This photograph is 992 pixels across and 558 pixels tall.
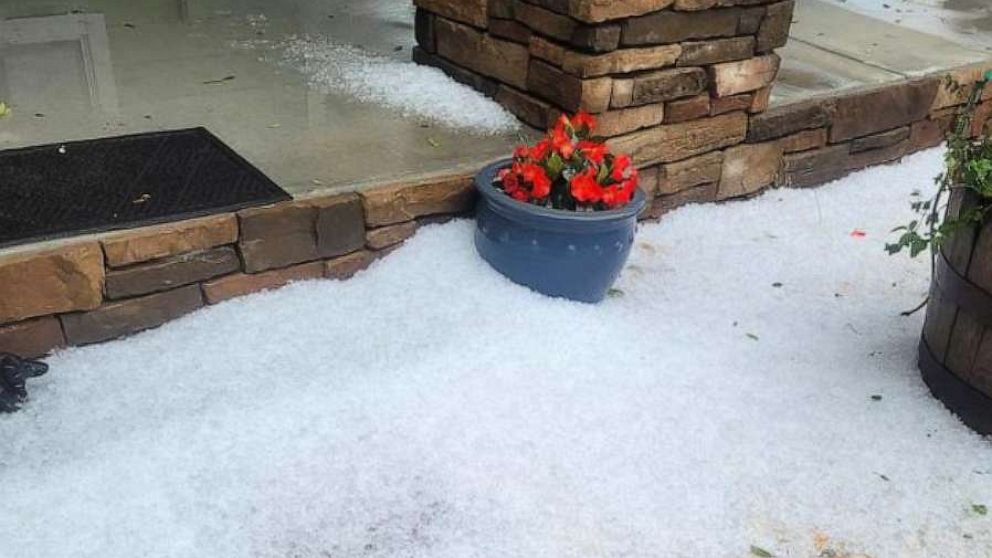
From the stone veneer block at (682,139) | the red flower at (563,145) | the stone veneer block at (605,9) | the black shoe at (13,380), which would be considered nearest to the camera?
the black shoe at (13,380)

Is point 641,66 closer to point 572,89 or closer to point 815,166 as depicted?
point 572,89

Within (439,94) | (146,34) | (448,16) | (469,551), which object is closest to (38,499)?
(469,551)

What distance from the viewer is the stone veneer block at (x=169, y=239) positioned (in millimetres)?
2064

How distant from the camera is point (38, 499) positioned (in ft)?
5.70

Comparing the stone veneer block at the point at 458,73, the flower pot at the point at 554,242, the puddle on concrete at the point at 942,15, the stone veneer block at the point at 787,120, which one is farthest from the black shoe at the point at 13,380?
the puddle on concrete at the point at 942,15

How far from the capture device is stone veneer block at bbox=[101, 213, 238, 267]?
2.06m

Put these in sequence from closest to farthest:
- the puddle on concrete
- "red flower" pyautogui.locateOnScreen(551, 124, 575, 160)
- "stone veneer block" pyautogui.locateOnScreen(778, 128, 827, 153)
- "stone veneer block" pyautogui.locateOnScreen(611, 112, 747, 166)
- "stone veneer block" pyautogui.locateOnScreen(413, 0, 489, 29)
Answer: "red flower" pyautogui.locateOnScreen(551, 124, 575, 160), "stone veneer block" pyautogui.locateOnScreen(611, 112, 747, 166), "stone veneer block" pyautogui.locateOnScreen(413, 0, 489, 29), "stone veneer block" pyautogui.locateOnScreen(778, 128, 827, 153), the puddle on concrete

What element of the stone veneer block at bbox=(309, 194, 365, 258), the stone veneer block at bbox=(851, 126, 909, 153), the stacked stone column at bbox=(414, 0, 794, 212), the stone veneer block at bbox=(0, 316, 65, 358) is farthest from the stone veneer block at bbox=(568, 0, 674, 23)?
the stone veneer block at bbox=(0, 316, 65, 358)

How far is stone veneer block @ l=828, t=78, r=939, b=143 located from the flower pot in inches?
47.3

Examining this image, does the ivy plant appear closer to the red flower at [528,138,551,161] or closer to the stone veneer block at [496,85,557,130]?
the red flower at [528,138,551,161]

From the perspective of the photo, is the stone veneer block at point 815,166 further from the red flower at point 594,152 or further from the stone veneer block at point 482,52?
the red flower at point 594,152

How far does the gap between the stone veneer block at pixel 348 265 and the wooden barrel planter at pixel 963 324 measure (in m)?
1.33

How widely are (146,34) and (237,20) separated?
0.37 metres

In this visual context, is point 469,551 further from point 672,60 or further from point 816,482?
point 672,60
